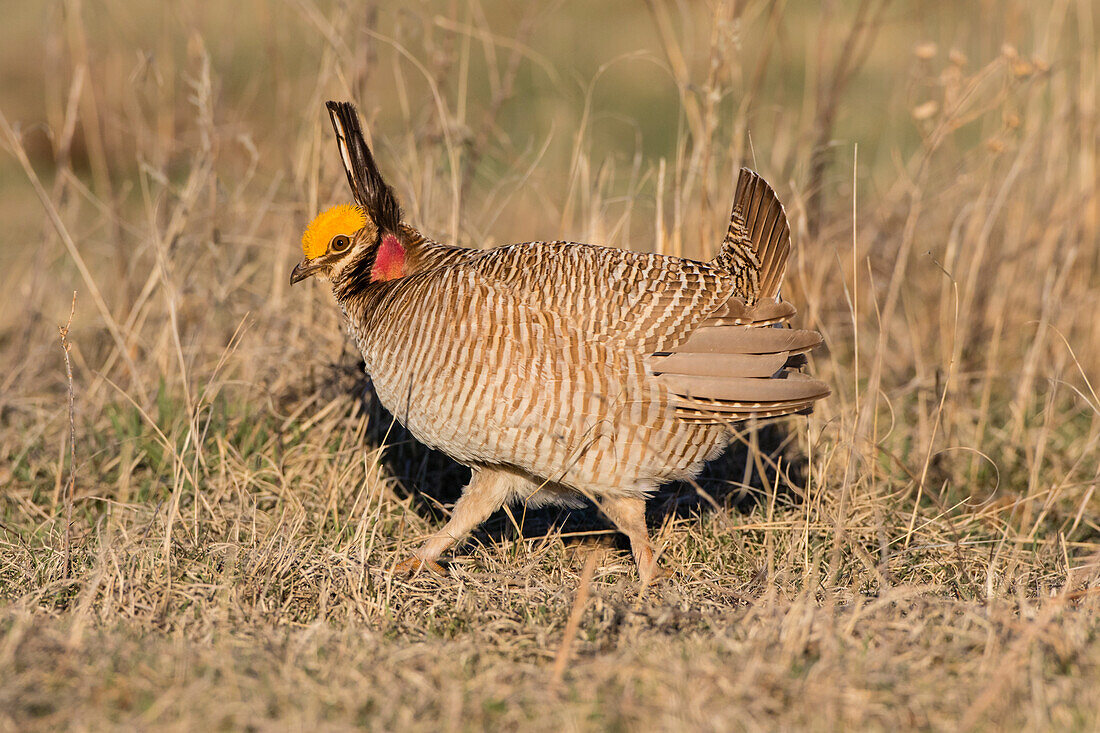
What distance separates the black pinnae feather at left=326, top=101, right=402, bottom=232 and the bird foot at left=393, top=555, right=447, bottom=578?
1.12 metres

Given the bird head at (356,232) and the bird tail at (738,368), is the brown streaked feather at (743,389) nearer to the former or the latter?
the bird tail at (738,368)

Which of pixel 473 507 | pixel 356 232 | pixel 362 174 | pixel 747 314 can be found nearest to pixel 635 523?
pixel 473 507

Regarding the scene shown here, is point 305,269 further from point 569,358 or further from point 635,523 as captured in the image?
point 635,523

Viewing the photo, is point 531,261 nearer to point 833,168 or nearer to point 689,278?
point 689,278

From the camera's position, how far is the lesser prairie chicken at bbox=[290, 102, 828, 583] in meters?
3.23

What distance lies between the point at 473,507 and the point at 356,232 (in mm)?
1015

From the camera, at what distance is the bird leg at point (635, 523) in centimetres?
359

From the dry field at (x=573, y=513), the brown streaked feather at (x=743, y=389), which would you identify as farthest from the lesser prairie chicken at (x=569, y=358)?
the dry field at (x=573, y=513)

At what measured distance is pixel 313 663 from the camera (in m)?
2.53

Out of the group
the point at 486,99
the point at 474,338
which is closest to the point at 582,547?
the point at 474,338

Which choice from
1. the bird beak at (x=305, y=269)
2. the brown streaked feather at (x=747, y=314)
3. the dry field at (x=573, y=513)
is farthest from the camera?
the bird beak at (x=305, y=269)

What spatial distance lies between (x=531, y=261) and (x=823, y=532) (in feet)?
4.67

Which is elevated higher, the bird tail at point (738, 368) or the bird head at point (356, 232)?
the bird head at point (356, 232)

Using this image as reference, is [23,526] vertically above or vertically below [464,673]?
below
